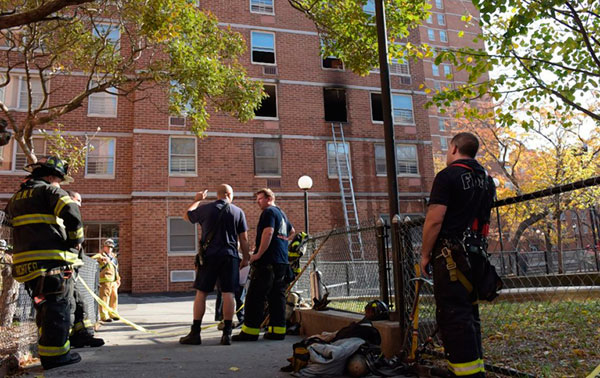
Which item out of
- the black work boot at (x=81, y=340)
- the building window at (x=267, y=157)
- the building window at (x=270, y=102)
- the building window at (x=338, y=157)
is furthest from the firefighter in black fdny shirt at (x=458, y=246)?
the building window at (x=270, y=102)

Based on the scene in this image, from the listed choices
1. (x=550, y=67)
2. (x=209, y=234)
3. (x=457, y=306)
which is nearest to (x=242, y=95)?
(x=209, y=234)

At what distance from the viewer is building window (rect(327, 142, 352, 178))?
22.1 metres

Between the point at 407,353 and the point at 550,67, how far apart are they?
780 centimetres

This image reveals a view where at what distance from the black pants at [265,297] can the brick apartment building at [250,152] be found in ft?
43.8

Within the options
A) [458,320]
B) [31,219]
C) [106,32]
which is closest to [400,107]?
[106,32]

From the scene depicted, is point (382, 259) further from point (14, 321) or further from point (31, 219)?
point (14, 321)

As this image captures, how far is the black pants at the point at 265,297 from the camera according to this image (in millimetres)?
6219

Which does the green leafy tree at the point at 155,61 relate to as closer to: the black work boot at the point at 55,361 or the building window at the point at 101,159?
the black work boot at the point at 55,361

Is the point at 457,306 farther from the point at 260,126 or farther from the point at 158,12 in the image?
the point at 260,126

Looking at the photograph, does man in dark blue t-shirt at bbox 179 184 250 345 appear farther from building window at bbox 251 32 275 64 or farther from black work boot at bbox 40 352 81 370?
building window at bbox 251 32 275 64

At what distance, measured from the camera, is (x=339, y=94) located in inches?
921

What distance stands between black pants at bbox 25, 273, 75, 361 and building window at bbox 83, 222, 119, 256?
15.4 metres

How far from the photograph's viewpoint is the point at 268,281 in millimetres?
6344

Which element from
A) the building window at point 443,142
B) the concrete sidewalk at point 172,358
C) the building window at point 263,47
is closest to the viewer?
the concrete sidewalk at point 172,358
